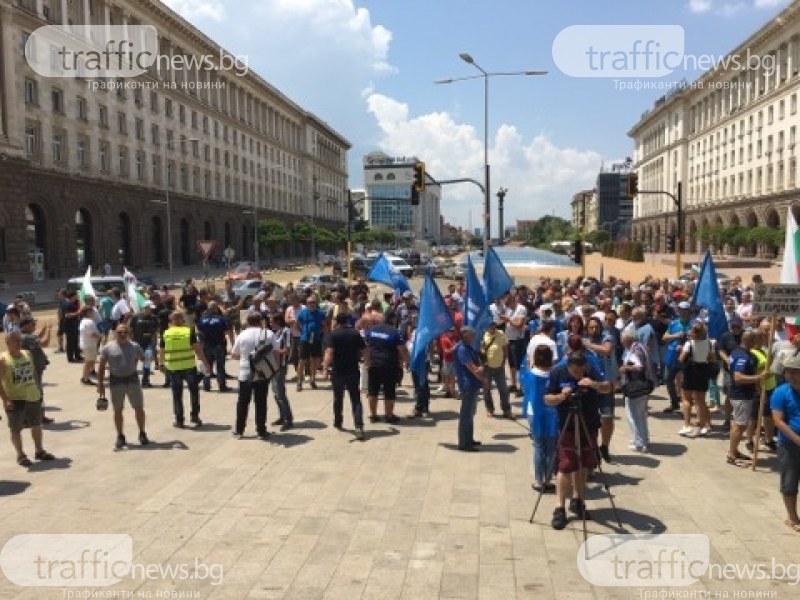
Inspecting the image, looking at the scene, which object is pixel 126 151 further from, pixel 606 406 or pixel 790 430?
pixel 790 430

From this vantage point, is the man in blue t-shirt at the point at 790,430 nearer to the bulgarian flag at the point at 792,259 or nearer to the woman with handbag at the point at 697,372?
the woman with handbag at the point at 697,372

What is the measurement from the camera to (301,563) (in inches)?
221

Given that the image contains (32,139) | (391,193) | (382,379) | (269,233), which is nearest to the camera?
(382,379)

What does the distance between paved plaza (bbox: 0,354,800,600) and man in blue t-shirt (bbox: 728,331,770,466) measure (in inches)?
10.9

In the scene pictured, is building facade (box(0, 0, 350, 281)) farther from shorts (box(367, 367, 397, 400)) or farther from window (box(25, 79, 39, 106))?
shorts (box(367, 367, 397, 400))

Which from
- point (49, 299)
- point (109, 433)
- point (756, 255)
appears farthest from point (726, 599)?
point (756, 255)

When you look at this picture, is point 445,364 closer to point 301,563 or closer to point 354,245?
point 301,563

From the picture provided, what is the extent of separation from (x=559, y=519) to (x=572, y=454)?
2.09ft

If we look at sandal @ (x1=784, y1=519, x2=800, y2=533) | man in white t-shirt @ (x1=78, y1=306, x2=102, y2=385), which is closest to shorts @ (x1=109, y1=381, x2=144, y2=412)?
man in white t-shirt @ (x1=78, y1=306, x2=102, y2=385)

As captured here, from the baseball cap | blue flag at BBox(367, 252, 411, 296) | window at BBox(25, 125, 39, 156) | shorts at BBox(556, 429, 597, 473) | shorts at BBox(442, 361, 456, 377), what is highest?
window at BBox(25, 125, 39, 156)

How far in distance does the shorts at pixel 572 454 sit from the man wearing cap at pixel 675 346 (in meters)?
4.47

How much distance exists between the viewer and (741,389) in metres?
8.06

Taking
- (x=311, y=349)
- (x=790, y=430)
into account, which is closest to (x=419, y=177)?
(x=311, y=349)

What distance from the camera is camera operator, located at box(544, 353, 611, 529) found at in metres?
6.16
